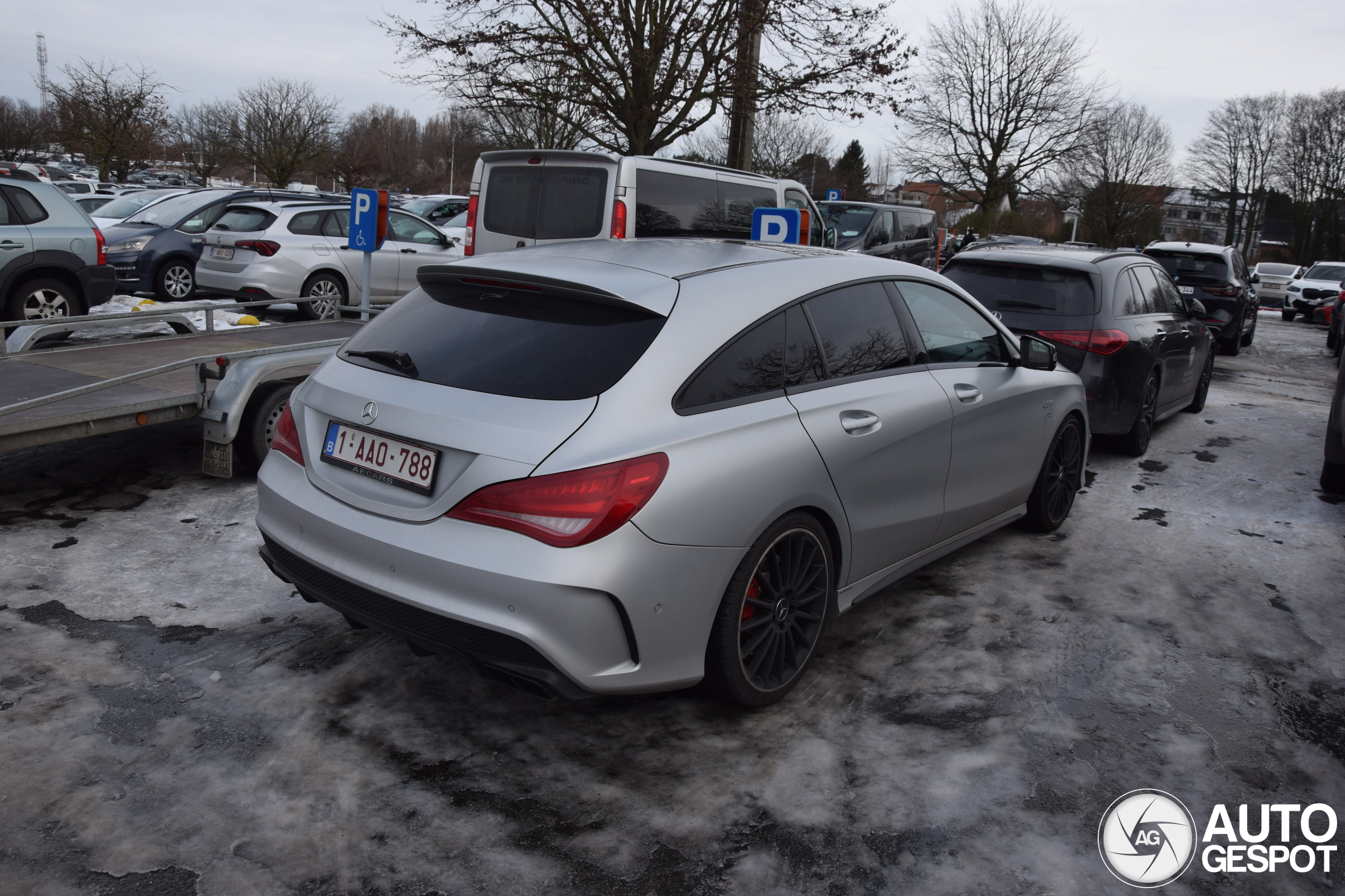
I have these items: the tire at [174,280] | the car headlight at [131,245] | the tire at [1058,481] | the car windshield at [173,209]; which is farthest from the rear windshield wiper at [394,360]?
the car windshield at [173,209]

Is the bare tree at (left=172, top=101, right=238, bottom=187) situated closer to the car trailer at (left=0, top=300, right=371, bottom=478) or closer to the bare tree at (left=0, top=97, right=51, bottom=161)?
the bare tree at (left=0, top=97, right=51, bottom=161)

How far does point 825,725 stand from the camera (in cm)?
345

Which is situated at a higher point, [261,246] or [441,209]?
[441,209]

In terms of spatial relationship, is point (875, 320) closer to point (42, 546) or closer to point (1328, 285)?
point (42, 546)

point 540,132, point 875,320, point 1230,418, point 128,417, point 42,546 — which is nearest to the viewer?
point 875,320

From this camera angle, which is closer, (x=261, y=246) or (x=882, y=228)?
(x=261, y=246)

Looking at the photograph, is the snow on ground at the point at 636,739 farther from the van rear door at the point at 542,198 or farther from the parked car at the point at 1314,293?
the parked car at the point at 1314,293

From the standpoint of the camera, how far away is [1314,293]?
83.8 ft

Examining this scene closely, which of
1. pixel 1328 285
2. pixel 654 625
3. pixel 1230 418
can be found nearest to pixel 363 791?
pixel 654 625

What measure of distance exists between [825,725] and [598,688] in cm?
99

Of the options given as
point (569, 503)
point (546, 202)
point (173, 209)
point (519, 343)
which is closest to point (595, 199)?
point (546, 202)

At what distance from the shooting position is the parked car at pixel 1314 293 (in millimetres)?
25359

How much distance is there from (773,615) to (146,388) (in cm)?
414

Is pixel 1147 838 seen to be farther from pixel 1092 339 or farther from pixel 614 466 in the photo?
pixel 1092 339
